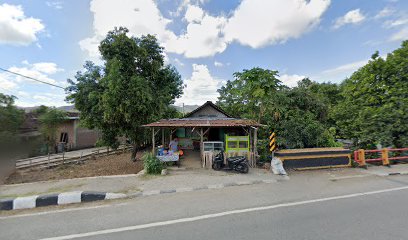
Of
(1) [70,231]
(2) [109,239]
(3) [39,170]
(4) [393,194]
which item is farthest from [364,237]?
(3) [39,170]

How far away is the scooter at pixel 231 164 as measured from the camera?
786 cm

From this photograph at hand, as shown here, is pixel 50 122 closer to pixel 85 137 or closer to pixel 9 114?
pixel 85 137

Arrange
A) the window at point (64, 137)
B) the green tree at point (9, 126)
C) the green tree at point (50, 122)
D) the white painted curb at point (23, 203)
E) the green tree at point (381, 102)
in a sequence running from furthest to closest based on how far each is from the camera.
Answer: the window at point (64, 137) → the green tree at point (50, 122) → the green tree at point (381, 102) → the green tree at point (9, 126) → the white painted curb at point (23, 203)

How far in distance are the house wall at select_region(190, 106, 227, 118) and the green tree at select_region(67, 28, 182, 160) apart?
19.4ft

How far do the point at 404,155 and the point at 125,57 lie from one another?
16.6 m

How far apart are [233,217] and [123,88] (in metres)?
8.72

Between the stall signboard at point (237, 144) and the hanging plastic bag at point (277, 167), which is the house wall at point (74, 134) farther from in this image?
the hanging plastic bag at point (277, 167)

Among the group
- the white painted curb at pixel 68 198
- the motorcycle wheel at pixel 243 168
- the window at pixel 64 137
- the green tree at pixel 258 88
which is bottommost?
the white painted curb at pixel 68 198

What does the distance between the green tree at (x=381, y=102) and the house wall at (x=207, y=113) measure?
32.0 feet

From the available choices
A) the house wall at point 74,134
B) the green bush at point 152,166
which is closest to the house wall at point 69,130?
the house wall at point 74,134

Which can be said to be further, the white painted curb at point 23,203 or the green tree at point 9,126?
the green tree at point 9,126

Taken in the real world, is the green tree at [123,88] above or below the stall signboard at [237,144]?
above

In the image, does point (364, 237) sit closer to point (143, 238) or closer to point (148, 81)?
point (143, 238)

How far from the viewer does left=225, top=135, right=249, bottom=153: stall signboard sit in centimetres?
912
